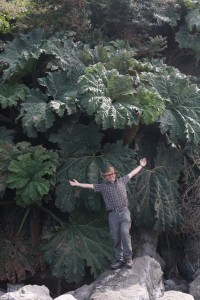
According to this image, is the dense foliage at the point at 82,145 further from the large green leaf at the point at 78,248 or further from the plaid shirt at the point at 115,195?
the plaid shirt at the point at 115,195

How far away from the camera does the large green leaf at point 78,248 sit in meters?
5.01

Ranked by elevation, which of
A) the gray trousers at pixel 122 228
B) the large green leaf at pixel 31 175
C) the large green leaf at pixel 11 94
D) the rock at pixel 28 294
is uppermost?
the large green leaf at pixel 11 94

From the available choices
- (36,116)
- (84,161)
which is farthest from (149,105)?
(36,116)

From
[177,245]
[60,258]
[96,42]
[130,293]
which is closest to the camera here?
[130,293]

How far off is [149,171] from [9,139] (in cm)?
178

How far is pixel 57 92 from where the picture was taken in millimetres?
5801

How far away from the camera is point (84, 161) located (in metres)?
5.37

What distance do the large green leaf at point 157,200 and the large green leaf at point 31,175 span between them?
1.12 m

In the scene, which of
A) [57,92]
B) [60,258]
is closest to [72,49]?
[57,92]

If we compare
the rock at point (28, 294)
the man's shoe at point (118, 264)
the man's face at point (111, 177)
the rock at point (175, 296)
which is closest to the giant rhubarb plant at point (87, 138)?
the man's shoe at point (118, 264)

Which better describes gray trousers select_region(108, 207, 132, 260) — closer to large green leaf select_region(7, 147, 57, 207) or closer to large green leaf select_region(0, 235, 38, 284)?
large green leaf select_region(7, 147, 57, 207)

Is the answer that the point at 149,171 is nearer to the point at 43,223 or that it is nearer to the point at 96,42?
the point at 43,223

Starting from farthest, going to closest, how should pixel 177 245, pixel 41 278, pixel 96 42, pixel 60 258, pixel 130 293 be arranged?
pixel 96 42 → pixel 177 245 → pixel 41 278 → pixel 60 258 → pixel 130 293

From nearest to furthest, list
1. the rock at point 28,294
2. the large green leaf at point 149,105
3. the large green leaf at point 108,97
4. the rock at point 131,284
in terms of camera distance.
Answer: the rock at point 28,294, the rock at point 131,284, the large green leaf at point 108,97, the large green leaf at point 149,105
